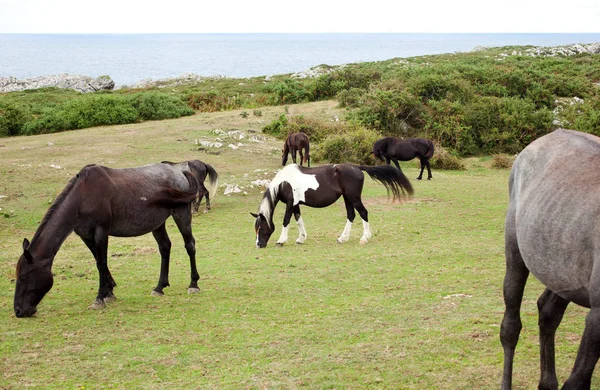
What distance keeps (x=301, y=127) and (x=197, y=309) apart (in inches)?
760

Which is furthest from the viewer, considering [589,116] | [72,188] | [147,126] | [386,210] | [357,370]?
[147,126]

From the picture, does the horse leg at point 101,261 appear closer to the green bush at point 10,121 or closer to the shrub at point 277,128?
the shrub at point 277,128

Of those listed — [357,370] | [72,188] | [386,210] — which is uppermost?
[72,188]

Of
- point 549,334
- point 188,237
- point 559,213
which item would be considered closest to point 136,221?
Answer: point 188,237

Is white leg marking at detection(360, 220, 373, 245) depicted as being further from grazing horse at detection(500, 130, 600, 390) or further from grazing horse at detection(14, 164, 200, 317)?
grazing horse at detection(500, 130, 600, 390)

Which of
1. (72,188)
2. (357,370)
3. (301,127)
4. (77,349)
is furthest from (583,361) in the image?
(301,127)

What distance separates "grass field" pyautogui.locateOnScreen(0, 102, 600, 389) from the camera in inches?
254

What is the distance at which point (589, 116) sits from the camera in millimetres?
27406

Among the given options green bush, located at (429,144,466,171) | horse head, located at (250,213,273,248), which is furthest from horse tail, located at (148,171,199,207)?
green bush, located at (429,144,466,171)

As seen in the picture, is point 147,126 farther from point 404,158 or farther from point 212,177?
point 212,177

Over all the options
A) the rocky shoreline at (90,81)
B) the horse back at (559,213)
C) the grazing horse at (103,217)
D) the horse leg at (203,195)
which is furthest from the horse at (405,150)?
the rocky shoreline at (90,81)

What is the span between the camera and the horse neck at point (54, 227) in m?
8.72

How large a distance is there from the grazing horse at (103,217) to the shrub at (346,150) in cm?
1360

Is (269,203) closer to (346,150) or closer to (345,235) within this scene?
(345,235)
